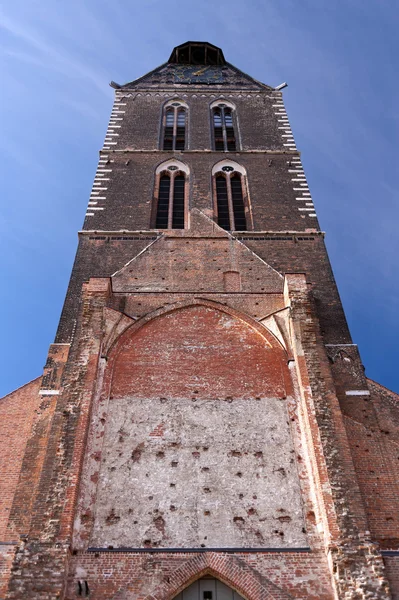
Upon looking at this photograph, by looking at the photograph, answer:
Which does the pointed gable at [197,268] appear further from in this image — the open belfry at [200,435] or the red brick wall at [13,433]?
the red brick wall at [13,433]

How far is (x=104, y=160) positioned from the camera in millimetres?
22141

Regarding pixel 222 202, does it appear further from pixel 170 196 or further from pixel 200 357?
pixel 200 357

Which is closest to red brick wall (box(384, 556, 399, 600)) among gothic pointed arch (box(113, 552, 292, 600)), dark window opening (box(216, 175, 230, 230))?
gothic pointed arch (box(113, 552, 292, 600))

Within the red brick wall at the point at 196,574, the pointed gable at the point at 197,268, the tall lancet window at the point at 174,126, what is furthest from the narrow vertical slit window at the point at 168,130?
the red brick wall at the point at 196,574

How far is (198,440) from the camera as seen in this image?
11898mm

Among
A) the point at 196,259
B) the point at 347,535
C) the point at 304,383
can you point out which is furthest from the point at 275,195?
the point at 347,535

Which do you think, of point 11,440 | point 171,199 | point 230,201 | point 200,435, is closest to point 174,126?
point 171,199

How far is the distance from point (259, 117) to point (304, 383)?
1625 centimetres

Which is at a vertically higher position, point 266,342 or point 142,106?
point 142,106

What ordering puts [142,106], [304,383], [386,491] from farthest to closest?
[142,106]
[304,383]
[386,491]

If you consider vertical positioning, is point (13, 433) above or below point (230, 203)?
below

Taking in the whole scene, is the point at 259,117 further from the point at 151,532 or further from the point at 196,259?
the point at 151,532

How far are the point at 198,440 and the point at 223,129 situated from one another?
16.5 meters

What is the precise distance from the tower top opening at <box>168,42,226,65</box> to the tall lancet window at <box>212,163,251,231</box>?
1289 cm
